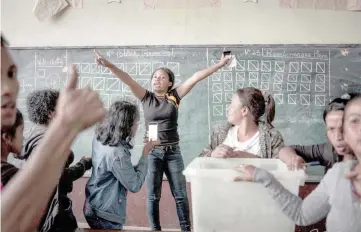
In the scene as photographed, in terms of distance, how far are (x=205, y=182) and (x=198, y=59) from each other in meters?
0.54

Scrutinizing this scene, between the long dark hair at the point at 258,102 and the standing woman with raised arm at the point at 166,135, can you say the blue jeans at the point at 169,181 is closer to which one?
the standing woman with raised arm at the point at 166,135

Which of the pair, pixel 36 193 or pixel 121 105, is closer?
pixel 36 193

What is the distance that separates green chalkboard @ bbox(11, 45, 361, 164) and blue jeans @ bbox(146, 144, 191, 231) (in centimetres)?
6

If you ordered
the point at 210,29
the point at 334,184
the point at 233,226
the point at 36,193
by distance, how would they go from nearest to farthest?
the point at 36,193, the point at 334,184, the point at 233,226, the point at 210,29

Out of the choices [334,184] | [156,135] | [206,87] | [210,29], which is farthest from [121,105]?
[334,184]

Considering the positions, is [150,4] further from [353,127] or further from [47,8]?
[353,127]

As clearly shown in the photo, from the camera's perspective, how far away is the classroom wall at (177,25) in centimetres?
176

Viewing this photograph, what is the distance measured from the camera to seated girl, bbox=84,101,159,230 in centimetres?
190

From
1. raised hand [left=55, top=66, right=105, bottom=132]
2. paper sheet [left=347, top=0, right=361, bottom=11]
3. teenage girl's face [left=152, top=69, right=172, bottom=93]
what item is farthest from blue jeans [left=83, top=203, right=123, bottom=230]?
paper sheet [left=347, top=0, right=361, bottom=11]

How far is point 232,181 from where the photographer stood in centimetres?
170

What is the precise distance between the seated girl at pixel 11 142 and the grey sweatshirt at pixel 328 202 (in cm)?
97

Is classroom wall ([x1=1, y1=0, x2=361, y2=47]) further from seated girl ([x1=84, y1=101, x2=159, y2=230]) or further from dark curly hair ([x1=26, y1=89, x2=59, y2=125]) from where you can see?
seated girl ([x1=84, y1=101, x2=159, y2=230])

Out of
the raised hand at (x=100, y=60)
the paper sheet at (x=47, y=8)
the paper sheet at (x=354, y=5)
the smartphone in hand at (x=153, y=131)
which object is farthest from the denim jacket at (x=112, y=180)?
the paper sheet at (x=354, y=5)

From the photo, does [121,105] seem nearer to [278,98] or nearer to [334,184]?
[278,98]
